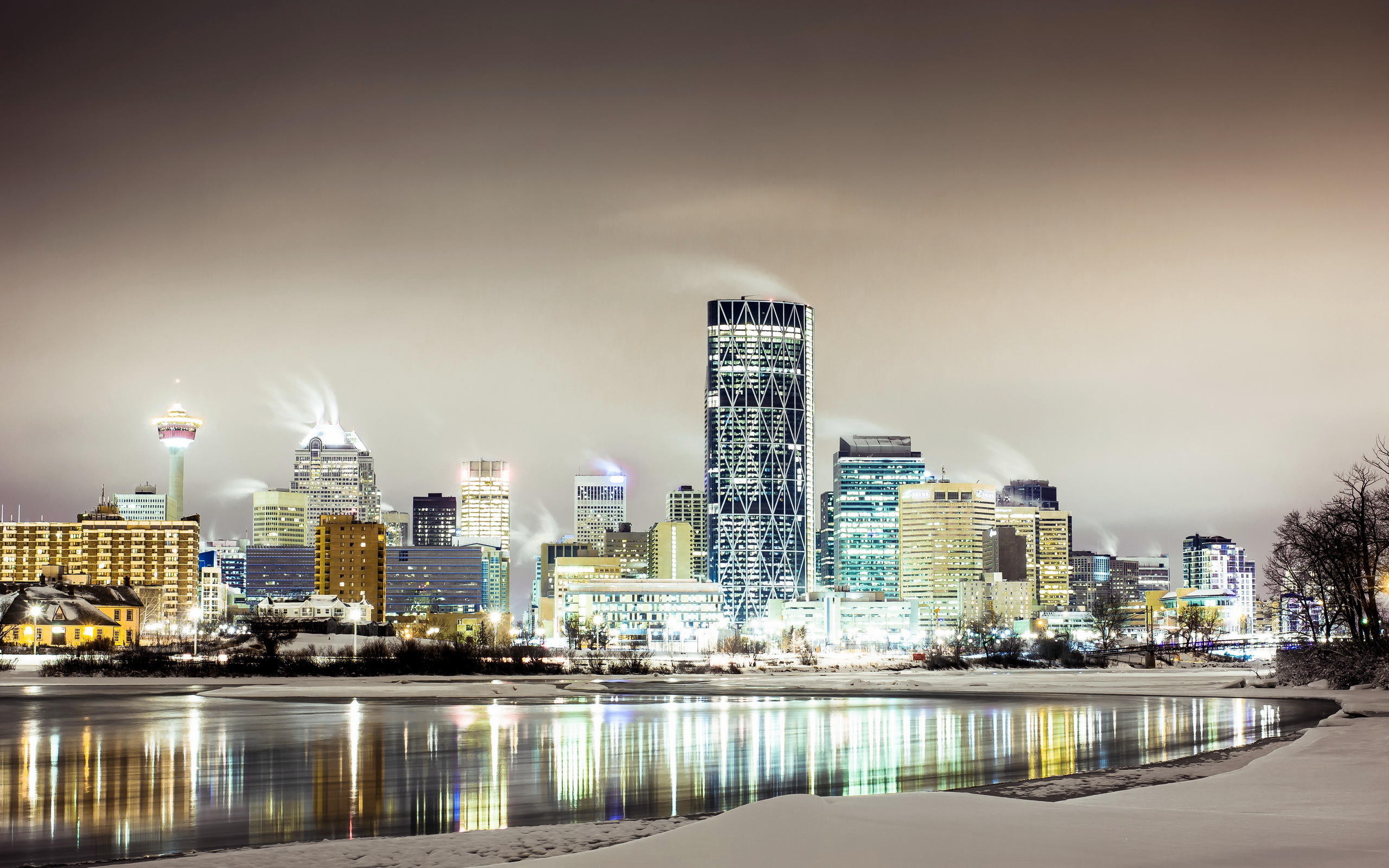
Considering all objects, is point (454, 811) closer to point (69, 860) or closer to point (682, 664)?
point (69, 860)

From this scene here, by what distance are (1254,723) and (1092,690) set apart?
24.5 m

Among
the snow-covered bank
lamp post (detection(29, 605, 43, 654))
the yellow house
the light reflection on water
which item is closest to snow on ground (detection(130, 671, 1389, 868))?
the snow-covered bank

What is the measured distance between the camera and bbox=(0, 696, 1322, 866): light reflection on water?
74.1 ft

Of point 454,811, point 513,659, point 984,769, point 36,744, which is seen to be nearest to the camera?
point 454,811

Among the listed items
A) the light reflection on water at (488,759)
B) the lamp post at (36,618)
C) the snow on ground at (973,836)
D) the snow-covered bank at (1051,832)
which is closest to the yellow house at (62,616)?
the lamp post at (36,618)

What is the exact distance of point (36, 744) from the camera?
36.5 metres

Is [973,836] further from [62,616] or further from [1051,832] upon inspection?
[62,616]

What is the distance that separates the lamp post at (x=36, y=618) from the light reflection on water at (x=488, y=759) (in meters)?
91.7

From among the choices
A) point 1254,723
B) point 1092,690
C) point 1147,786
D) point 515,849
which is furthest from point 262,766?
point 1092,690

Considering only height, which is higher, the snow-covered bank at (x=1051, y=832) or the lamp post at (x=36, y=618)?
the snow-covered bank at (x=1051, y=832)

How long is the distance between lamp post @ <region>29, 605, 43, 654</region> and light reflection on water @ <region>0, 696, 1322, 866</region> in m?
91.7

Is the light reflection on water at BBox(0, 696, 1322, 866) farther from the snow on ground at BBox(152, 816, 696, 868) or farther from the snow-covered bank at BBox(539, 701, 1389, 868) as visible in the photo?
the snow-covered bank at BBox(539, 701, 1389, 868)

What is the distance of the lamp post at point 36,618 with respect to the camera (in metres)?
133

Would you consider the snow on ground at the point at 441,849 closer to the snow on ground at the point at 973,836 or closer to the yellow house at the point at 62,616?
the snow on ground at the point at 973,836
